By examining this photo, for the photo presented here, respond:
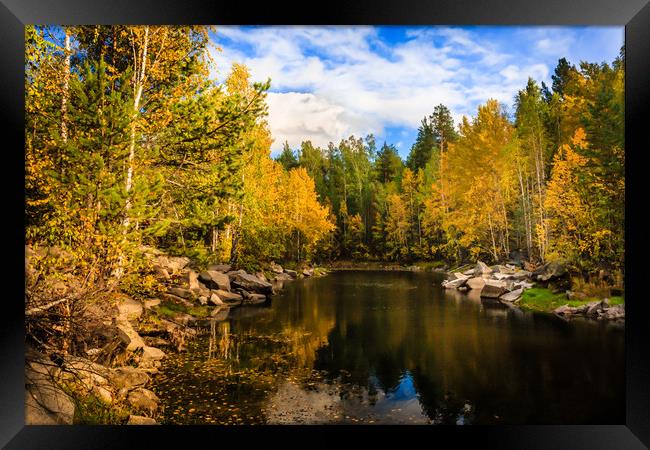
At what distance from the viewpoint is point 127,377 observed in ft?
19.9

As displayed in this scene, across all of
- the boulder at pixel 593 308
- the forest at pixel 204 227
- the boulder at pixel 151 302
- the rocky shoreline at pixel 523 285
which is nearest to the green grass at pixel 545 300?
the forest at pixel 204 227

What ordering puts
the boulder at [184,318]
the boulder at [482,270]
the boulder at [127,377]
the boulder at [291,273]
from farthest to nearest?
1. the boulder at [291,273]
2. the boulder at [482,270]
3. the boulder at [184,318]
4. the boulder at [127,377]

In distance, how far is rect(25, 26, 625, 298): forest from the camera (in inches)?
200

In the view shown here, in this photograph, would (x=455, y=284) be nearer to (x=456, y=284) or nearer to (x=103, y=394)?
(x=456, y=284)

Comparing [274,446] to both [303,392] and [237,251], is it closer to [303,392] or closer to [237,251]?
[303,392]

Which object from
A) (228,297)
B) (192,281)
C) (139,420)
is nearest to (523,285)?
(228,297)

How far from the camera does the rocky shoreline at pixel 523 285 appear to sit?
11312mm

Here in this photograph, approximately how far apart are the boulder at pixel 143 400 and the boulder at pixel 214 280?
8427 mm

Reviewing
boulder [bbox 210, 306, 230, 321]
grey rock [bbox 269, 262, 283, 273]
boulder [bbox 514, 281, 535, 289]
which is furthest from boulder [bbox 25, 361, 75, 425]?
grey rock [bbox 269, 262, 283, 273]

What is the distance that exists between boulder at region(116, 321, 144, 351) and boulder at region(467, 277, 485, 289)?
14.8m
